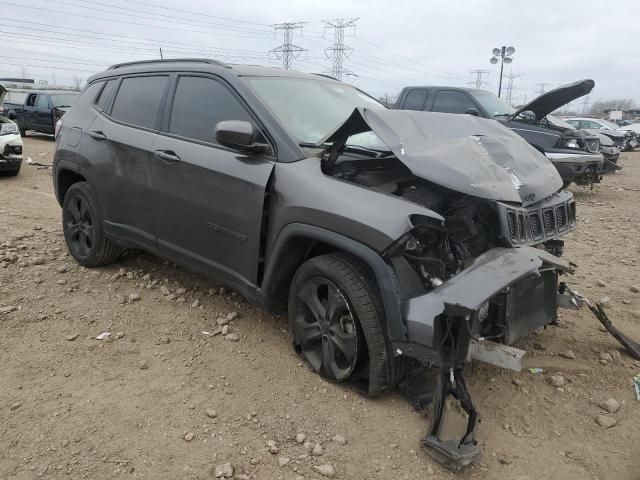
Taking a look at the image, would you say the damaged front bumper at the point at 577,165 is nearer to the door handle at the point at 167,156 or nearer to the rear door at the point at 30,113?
the door handle at the point at 167,156

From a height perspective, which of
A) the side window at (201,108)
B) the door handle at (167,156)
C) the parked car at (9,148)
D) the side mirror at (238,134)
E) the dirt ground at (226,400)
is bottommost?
the dirt ground at (226,400)

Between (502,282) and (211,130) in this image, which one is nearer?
(502,282)

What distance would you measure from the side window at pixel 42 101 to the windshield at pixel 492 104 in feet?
45.5

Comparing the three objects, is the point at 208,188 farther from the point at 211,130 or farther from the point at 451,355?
the point at 451,355

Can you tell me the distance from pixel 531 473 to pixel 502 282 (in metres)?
0.88

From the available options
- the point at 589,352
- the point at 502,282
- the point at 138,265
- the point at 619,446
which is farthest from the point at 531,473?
the point at 138,265

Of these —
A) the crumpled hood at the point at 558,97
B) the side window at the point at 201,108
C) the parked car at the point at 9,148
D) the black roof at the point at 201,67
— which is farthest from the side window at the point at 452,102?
the parked car at the point at 9,148

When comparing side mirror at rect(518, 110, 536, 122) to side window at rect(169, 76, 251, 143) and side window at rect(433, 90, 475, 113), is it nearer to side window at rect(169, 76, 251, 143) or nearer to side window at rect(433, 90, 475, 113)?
side window at rect(433, 90, 475, 113)

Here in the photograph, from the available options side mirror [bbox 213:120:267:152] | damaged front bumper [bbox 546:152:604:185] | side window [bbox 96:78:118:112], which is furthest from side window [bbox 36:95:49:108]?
side mirror [bbox 213:120:267:152]

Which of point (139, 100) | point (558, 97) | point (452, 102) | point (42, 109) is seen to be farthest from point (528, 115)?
point (42, 109)

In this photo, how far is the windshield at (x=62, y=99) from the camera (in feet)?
55.0

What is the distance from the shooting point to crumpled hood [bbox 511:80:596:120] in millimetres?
5264

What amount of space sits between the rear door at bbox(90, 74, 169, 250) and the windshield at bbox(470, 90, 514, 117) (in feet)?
21.8

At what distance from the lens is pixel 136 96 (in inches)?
166
